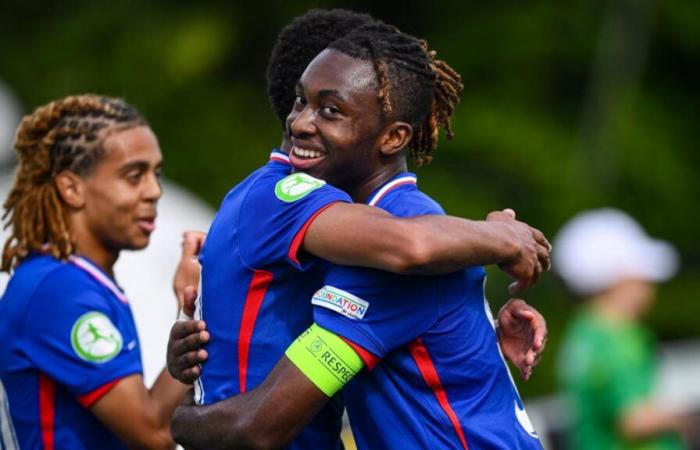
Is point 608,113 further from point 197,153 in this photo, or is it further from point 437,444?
point 437,444

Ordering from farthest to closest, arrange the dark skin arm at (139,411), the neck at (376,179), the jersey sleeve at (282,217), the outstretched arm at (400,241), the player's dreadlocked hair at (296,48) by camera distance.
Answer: the dark skin arm at (139,411)
the player's dreadlocked hair at (296,48)
the neck at (376,179)
the jersey sleeve at (282,217)
the outstretched arm at (400,241)

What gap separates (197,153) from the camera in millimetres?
14555

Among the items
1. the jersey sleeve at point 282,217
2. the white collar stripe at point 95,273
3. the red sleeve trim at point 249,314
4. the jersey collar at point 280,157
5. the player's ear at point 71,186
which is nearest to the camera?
the jersey sleeve at point 282,217

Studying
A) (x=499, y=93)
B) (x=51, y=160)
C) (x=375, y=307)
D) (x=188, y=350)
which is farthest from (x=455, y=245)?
(x=499, y=93)

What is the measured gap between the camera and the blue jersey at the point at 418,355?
3850mm

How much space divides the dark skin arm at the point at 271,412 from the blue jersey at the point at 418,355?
0.17m

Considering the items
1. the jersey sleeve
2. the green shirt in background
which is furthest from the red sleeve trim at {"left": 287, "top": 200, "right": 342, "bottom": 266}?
the green shirt in background

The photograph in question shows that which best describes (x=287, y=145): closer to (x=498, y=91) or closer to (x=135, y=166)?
(x=135, y=166)

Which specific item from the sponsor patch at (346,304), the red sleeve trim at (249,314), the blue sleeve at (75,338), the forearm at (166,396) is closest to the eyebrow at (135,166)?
the blue sleeve at (75,338)

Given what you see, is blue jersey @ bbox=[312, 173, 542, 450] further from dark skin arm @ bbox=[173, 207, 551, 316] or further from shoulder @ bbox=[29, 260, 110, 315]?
shoulder @ bbox=[29, 260, 110, 315]

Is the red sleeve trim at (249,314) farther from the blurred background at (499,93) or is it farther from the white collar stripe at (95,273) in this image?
the blurred background at (499,93)

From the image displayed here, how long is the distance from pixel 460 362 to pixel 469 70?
1173 centimetres

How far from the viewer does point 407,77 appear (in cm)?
404

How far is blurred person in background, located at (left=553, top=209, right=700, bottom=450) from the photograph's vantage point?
7.01 m
